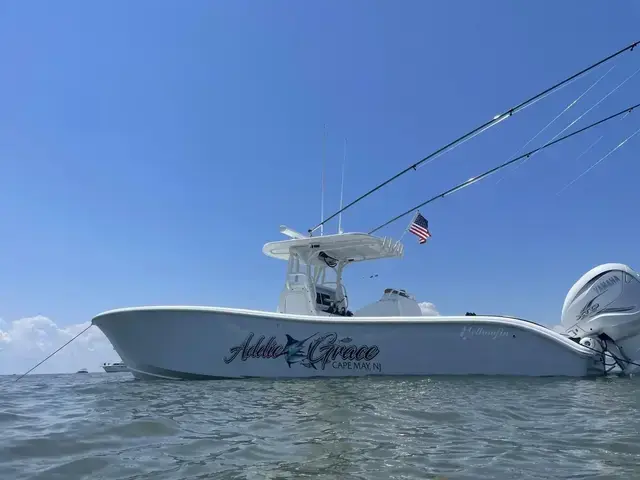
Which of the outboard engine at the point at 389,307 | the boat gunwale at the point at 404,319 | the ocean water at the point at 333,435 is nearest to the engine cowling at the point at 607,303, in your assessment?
the boat gunwale at the point at 404,319

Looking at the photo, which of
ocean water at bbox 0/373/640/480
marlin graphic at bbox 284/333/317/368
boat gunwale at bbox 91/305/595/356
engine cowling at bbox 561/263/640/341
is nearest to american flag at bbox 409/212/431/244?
boat gunwale at bbox 91/305/595/356

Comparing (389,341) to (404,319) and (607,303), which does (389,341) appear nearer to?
(404,319)

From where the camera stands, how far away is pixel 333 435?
367 cm

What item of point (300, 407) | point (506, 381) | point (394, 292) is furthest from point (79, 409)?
point (394, 292)

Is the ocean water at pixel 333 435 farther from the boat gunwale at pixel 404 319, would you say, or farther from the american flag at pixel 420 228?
the american flag at pixel 420 228

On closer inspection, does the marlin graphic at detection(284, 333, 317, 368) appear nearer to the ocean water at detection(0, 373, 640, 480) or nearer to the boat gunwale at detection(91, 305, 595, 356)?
the boat gunwale at detection(91, 305, 595, 356)

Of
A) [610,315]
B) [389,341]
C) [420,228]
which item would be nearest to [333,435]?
[389,341]

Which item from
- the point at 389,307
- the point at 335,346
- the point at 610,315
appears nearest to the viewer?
the point at 610,315

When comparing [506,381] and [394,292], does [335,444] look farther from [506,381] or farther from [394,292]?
[394,292]

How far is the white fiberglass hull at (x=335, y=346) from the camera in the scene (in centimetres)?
817

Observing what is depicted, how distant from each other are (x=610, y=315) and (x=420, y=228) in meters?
4.09

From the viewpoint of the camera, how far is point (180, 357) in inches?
354

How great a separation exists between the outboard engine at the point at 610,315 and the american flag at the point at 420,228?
3328 millimetres

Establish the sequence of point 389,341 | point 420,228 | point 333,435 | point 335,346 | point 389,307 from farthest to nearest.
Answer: point 420,228, point 389,307, point 335,346, point 389,341, point 333,435
